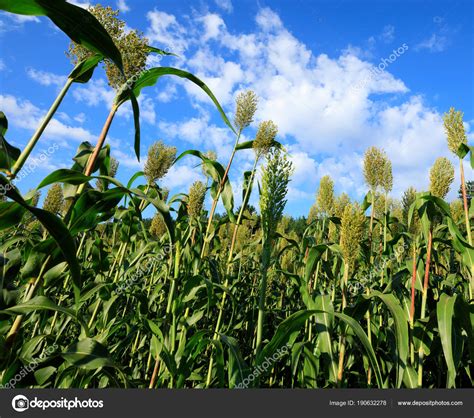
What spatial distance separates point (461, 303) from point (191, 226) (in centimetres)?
219

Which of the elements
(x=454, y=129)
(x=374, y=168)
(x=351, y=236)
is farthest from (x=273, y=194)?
(x=374, y=168)

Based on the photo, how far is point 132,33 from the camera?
1.75 metres

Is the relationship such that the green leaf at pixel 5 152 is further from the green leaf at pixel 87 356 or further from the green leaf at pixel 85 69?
the green leaf at pixel 87 356

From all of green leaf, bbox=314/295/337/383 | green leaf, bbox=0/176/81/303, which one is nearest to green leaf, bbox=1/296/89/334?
green leaf, bbox=0/176/81/303

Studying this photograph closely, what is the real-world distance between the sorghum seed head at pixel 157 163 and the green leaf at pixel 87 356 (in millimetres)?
2138

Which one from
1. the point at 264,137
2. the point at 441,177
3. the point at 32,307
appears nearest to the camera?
the point at 32,307

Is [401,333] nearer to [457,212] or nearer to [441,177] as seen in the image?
[441,177]

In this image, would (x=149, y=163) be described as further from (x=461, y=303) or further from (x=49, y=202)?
(x=461, y=303)

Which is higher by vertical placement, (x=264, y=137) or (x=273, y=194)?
(x=264, y=137)

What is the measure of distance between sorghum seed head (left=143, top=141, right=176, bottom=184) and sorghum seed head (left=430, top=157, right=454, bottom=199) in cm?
247

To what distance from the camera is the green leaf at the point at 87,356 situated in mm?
1548

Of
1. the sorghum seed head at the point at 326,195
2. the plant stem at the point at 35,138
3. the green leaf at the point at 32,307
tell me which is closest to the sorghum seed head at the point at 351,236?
the green leaf at the point at 32,307

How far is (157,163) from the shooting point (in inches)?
137

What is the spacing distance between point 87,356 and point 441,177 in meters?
2.67
